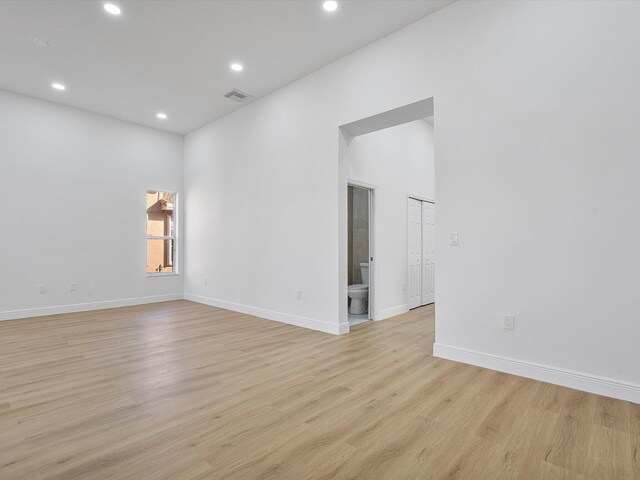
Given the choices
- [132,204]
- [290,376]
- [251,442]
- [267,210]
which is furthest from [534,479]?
[132,204]

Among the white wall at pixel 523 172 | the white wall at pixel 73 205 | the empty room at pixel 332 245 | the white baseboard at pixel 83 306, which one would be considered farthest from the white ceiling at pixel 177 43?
the white baseboard at pixel 83 306

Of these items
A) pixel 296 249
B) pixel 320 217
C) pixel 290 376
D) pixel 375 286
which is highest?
pixel 320 217

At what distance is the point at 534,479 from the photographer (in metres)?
1.57

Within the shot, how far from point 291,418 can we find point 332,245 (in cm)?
241

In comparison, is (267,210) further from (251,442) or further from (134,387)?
(251,442)

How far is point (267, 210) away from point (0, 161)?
158 inches

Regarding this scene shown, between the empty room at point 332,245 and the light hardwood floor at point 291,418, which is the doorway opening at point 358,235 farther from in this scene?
the light hardwood floor at point 291,418

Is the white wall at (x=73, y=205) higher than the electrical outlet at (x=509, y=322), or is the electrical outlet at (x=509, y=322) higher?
the white wall at (x=73, y=205)

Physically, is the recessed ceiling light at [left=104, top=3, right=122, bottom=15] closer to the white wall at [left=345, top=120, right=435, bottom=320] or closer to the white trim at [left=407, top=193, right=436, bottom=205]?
the white wall at [left=345, top=120, right=435, bottom=320]

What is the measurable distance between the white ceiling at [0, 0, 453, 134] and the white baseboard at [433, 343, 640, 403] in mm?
3322

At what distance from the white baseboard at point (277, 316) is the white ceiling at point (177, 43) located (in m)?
3.31

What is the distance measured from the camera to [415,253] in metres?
5.84

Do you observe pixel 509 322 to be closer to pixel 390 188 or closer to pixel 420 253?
pixel 390 188

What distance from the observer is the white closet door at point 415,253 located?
18.7ft
